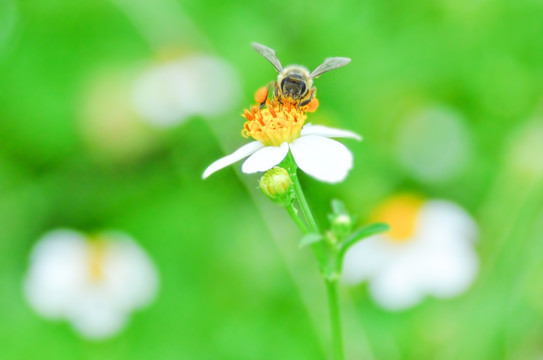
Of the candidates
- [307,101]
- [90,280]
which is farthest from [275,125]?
[90,280]

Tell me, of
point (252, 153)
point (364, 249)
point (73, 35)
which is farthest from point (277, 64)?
point (73, 35)

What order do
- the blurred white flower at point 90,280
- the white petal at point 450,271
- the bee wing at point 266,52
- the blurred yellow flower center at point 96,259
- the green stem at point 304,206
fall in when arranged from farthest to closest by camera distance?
1. the blurred yellow flower center at point 96,259
2. the blurred white flower at point 90,280
3. the white petal at point 450,271
4. the bee wing at point 266,52
5. the green stem at point 304,206

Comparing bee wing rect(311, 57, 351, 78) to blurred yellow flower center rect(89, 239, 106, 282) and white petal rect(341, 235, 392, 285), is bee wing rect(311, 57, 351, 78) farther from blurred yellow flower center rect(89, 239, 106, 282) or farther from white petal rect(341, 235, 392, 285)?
blurred yellow flower center rect(89, 239, 106, 282)

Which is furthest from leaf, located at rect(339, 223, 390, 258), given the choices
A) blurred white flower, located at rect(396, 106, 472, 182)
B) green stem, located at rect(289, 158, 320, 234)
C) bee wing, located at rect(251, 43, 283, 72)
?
blurred white flower, located at rect(396, 106, 472, 182)

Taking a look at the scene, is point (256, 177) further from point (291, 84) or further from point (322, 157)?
point (322, 157)

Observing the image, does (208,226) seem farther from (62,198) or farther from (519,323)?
(519,323)

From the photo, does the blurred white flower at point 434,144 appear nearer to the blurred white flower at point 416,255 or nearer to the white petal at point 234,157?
the blurred white flower at point 416,255

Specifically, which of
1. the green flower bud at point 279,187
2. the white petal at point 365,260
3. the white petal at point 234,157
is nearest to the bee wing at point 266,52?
the white petal at point 234,157
